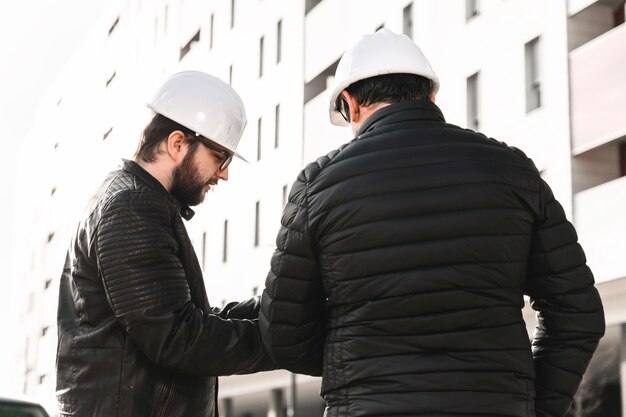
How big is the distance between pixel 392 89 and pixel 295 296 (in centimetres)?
70

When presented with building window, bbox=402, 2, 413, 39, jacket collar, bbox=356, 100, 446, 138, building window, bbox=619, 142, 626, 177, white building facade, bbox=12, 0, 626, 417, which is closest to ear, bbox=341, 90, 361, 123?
jacket collar, bbox=356, 100, 446, 138

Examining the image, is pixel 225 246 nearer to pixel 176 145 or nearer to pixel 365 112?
pixel 176 145

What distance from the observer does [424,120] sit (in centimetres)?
354

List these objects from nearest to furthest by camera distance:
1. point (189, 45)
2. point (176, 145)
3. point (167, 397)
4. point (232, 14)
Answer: point (167, 397)
point (176, 145)
point (232, 14)
point (189, 45)

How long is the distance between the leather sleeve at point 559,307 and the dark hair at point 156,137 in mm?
1335

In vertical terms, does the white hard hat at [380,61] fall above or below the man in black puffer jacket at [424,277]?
above

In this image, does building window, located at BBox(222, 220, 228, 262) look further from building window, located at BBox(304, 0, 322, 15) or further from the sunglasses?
the sunglasses

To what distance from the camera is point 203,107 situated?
4.29 meters

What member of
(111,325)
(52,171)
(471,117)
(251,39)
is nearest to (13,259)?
(52,171)

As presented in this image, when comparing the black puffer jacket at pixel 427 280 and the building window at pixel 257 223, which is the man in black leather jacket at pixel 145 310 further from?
the building window at pixel 257 223

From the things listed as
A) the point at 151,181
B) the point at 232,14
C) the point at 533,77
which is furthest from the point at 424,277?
the point at 232,14

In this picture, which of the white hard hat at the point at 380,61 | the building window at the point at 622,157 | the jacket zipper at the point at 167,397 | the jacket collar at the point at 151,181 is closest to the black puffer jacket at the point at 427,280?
the white hard hat at the point at 380,61

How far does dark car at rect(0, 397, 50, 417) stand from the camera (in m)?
8.13

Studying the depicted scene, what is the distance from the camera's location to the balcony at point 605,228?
19672 millimetres
